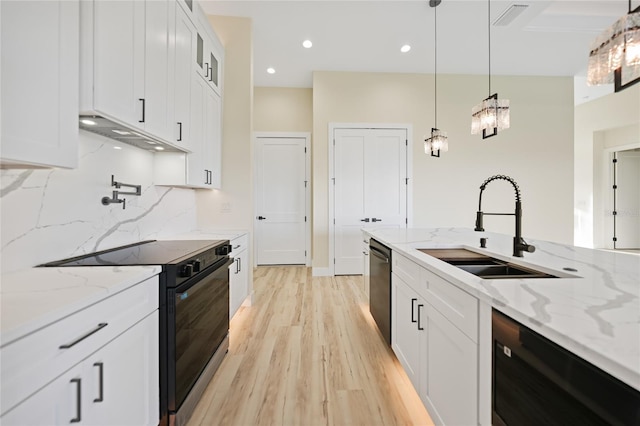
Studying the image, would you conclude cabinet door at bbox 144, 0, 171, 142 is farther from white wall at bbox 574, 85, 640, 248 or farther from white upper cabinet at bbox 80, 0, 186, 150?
white wall at bbox 574, 85, 640, 248

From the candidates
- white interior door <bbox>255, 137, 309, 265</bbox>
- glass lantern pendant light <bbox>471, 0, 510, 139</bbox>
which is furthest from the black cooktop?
white interior door <bbox>255, 137, 309, 265</bbox>

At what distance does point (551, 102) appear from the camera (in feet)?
16.2

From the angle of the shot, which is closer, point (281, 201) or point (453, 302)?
point (453, 302)

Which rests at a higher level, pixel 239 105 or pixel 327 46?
pixel 327 46

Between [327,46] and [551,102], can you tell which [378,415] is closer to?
[327,46]

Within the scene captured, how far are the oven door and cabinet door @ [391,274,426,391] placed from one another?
128 cm

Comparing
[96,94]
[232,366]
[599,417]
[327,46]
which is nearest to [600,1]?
[327,46]

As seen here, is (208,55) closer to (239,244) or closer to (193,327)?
(239,244)

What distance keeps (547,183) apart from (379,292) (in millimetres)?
4560

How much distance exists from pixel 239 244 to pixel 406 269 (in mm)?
1725

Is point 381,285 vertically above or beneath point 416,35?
beneath

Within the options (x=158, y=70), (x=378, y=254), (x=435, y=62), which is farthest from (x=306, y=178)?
(x=158, y=70)

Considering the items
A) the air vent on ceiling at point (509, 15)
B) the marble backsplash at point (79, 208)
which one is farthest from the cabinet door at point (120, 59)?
the air vent on ceiling at point (509, 15)

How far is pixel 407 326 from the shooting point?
1767 millimetres
